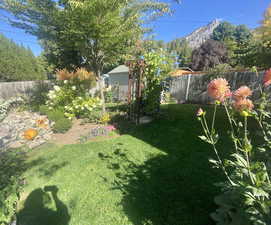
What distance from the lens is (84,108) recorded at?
6.18 meters

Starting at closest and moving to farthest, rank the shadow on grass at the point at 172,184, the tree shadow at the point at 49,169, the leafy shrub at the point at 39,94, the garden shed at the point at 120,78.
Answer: the shadow on grass at the point at 172,184 → the tree shadow at the point at 49,169 → the leafy shrub at the point at 39,94 → the garden shed at the point at 120,78

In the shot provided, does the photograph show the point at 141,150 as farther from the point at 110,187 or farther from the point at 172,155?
the point at 110,187

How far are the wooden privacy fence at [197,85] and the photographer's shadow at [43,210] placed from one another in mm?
7878

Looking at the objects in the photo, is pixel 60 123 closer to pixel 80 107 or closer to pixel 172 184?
pixel 80 107

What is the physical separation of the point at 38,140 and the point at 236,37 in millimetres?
29710

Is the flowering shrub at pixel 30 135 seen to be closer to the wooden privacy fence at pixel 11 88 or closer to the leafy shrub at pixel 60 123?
the leafy shrub at pixel 60 123

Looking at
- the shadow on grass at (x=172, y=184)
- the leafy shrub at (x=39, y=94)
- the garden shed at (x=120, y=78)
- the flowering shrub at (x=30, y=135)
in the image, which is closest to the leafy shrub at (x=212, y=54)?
the garden shed at (x=120, y=78)

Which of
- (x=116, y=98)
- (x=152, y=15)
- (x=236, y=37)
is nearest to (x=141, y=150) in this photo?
(x=152, y=15)

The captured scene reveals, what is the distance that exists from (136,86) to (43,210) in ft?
13.5

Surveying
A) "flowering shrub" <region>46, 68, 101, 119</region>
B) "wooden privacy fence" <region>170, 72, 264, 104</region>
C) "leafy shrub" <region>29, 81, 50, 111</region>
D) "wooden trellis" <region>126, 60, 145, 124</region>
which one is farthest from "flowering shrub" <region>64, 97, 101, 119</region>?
"wooden privacy fence" <region>170, 72, 264, 104</region>

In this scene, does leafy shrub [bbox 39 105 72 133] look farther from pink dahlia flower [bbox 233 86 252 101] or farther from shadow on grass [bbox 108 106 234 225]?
pink dahlia flower [bbox 233 86 252 101]

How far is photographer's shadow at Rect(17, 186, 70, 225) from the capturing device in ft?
6.47

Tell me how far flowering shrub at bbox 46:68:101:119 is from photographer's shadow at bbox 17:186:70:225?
3694 mm

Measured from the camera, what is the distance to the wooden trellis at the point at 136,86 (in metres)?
5.08
